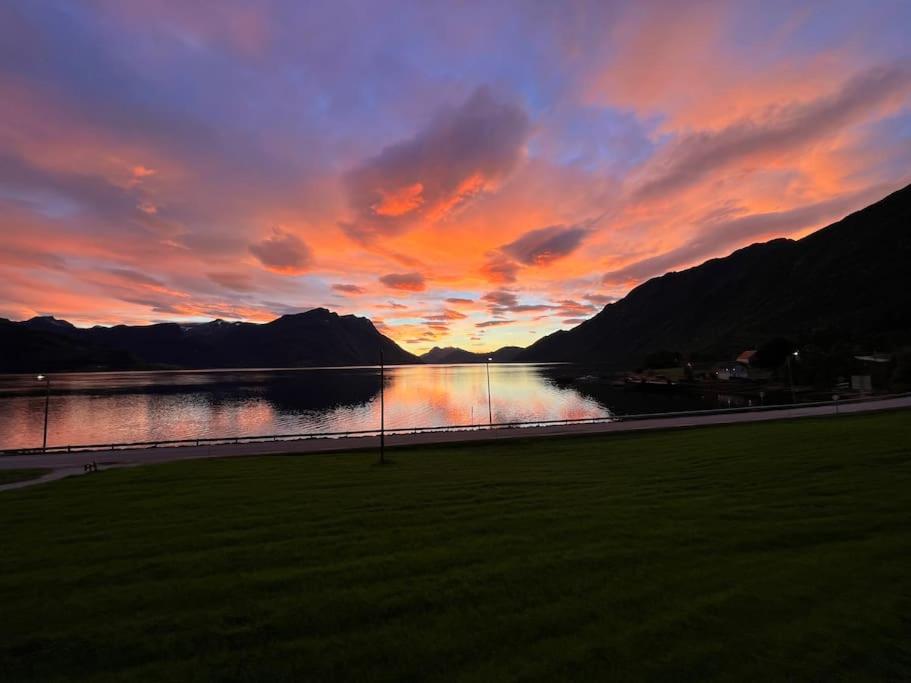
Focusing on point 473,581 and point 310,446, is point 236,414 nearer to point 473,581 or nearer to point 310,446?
point 310,446

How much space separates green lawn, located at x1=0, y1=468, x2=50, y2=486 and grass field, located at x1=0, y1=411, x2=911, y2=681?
8.88 m

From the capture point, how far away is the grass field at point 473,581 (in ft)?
19.2

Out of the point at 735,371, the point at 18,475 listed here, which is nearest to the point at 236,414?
the point at 18,475

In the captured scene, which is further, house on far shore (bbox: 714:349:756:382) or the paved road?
house on far shore (bbox: 714:349:756:382)

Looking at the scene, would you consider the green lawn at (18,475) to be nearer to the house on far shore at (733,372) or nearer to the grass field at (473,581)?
the grass field at (473,581)

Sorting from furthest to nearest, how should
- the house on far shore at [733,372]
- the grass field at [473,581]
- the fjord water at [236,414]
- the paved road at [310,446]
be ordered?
the house on far shore at [733,372] → the fjord water at [236,414] → the paved road at [310,446] → the grass field at [473,581]

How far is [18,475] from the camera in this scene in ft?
72.9

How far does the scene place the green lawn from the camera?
21.3m

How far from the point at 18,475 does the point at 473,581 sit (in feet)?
88.9

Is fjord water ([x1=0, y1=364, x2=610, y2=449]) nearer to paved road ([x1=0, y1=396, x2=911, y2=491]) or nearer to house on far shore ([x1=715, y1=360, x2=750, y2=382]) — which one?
paved road ([x1=0, y1=396, x2=911, y2=491])

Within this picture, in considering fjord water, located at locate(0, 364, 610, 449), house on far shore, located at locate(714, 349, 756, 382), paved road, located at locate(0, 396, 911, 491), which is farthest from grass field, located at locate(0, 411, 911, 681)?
house on far shore, located at locate(714, 349, 756, 382)

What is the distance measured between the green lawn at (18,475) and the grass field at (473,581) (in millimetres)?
8882

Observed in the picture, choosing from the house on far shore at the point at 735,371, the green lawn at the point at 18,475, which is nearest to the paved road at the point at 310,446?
the green lawn at the point at 18,475

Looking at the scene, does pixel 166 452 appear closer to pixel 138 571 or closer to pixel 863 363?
pixel 138 571
